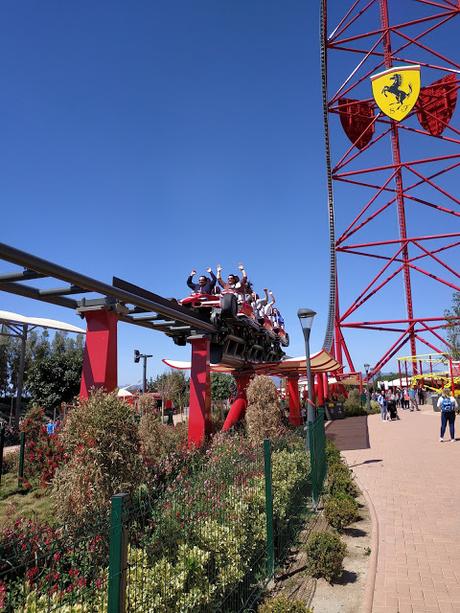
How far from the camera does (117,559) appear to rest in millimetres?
2117

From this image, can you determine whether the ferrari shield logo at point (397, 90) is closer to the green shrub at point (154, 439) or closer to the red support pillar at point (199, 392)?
the red support pillar at point (199, 392)

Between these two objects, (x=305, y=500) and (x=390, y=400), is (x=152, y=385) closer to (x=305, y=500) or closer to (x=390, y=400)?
(x=390, y=400)

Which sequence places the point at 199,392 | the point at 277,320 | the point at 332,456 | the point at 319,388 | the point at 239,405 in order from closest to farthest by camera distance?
the point at 332,456, the point at 199,392, the point at 239,405, the point at 277,320, the point at 319,388

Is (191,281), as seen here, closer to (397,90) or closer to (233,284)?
(233,284)

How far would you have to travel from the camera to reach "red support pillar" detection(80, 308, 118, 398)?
625 centimetres

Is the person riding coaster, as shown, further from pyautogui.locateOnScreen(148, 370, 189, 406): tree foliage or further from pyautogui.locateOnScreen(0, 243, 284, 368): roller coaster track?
pyautogui.locateOnScreen(148, 370, 189, 406): tree foliage

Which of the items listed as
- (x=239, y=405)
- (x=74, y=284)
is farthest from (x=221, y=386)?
(x=74, y=284)

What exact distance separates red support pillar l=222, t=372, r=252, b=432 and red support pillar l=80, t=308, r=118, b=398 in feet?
17.7

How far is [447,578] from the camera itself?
4207mm

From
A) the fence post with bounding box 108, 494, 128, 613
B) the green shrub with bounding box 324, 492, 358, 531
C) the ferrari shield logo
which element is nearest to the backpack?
the green shrub with bounding box 324, 492, 358, 531

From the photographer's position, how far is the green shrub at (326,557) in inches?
165

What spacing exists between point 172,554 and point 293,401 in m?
14.6

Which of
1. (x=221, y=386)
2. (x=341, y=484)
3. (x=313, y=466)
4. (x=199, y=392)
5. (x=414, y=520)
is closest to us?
(x=414, y=520)

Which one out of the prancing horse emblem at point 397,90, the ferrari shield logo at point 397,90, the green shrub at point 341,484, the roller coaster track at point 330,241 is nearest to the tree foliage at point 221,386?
the roller coaster track at point 330,241
